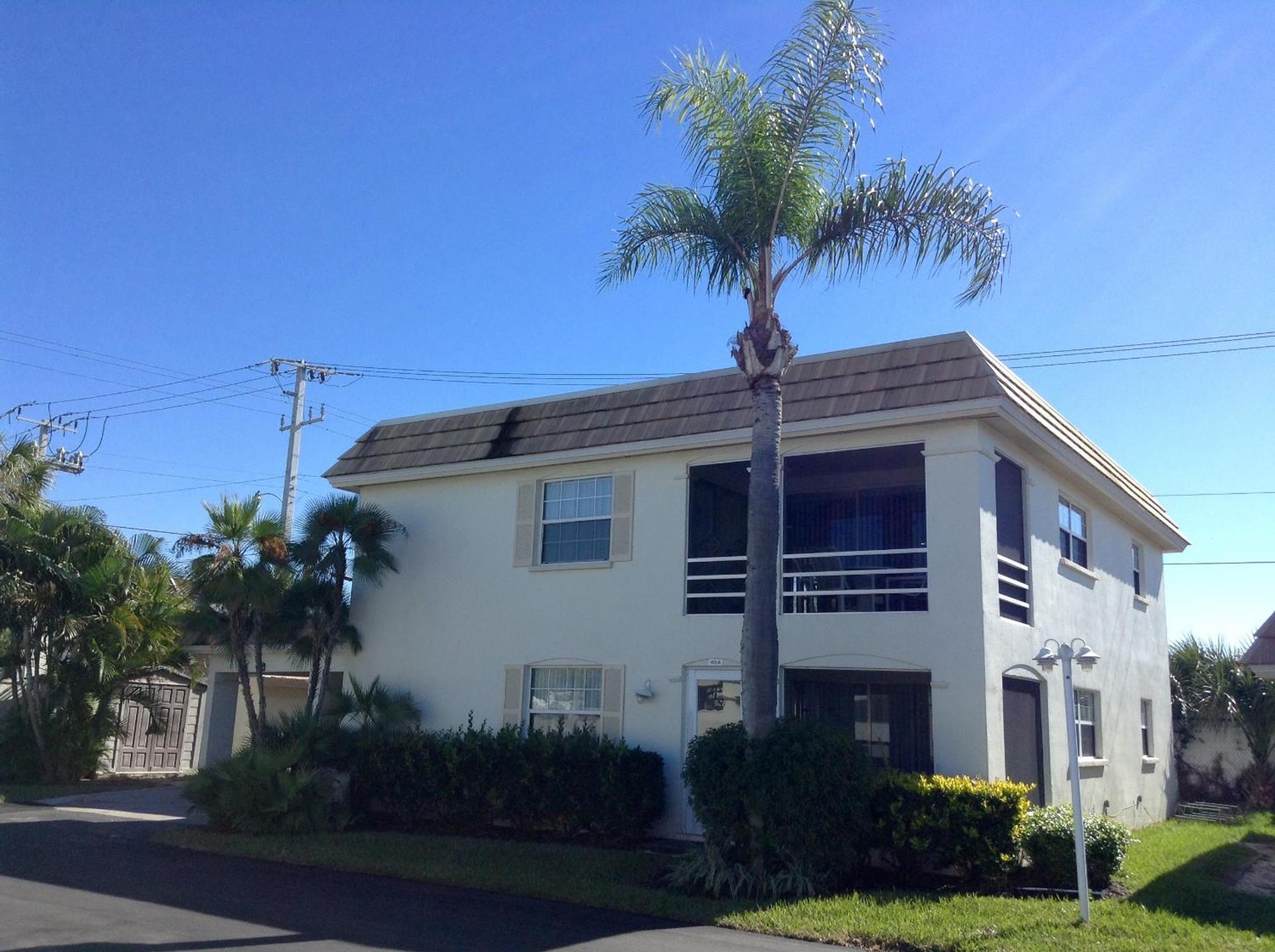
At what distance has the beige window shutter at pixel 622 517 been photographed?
1603cm

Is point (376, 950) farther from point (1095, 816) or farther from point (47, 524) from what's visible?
point (47, 524)

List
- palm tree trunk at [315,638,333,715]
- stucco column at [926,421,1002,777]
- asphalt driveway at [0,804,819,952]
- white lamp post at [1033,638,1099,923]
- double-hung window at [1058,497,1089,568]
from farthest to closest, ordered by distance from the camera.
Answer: palm tree trunk at [315,638,333,715] < double-hung window at [1058,497,1089,568] < stucco column at [926,421,1002,777] < white lamp post at [1033,638,1099,923] < asphalt driveway at [0,804,819,952]

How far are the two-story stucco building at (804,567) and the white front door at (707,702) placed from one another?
0.04 metres

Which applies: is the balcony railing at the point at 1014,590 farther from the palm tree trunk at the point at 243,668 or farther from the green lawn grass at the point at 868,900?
the palm tree trunk at the point at 243,668

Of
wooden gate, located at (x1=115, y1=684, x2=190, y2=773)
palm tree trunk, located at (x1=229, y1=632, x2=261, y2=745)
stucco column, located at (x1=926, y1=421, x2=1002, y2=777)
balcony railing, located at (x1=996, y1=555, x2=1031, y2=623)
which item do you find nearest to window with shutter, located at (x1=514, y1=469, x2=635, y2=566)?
palm tree trunk, located at (x1=229, y1=632, x2=261, y2=745)

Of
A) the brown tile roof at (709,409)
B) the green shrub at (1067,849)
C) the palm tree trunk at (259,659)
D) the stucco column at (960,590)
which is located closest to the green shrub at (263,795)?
the palm tree trunk at (259,659)

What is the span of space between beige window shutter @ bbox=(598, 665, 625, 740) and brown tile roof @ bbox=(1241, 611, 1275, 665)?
37.7 feet

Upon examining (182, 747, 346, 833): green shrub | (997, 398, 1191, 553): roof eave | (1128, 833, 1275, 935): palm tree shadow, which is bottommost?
(1128, 833, 1275, 935): palm tree shadow

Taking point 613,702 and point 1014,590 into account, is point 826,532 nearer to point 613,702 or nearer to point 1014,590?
point 1014,590

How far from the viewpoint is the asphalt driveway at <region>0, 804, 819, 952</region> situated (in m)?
8.73

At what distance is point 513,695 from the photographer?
16.5m

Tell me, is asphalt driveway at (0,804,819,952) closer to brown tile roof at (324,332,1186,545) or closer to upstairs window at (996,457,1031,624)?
upstairs window at (996,457,1031,624)

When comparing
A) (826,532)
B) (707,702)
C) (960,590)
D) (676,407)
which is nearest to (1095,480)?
(826,532)

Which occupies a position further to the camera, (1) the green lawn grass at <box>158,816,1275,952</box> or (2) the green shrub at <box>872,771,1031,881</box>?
(2) the green shrub at <box>872,771,1031,881</box>
